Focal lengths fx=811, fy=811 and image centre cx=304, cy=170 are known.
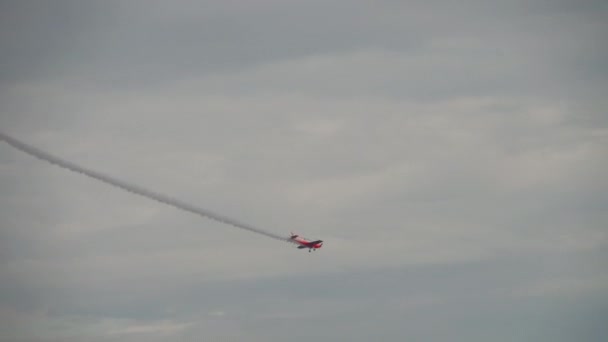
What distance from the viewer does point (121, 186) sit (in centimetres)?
11338

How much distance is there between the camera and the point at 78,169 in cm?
10675

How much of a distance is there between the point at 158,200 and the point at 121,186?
8.81 metres

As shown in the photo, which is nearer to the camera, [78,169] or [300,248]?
[78,169]

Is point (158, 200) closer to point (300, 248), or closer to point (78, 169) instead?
point (78, 169)

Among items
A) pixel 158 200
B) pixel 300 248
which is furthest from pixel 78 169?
pixel 300 248

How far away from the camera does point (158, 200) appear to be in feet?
397

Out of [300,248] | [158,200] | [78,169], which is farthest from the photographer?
[300,248]

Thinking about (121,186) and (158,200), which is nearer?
(121,186)

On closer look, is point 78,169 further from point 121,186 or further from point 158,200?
point 158,200

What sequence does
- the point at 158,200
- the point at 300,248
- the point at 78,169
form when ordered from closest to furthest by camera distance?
the point at 78,169
the point at 158,200
the point at 300,248

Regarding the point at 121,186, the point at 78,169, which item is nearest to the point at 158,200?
the point at 121,186

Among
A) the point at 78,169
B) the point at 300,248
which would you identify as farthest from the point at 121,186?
the point at 300,248

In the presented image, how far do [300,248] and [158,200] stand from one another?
57.2m
